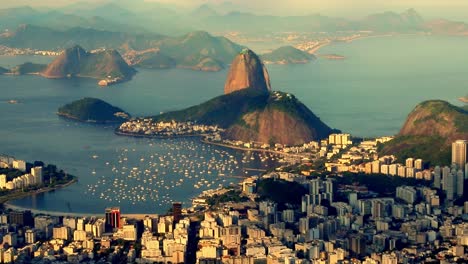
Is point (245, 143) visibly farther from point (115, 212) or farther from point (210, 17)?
point (210, 17)

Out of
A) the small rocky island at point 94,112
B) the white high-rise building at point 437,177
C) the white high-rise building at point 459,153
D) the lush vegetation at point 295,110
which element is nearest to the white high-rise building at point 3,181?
the white high-rise building at point 437,177

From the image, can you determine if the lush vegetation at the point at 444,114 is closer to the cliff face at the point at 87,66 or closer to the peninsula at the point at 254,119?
the peninsula at the point at 254,119

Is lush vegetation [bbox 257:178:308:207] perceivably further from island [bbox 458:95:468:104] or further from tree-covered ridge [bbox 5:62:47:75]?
tree-covered ridge [bbox 5:62:47:75]

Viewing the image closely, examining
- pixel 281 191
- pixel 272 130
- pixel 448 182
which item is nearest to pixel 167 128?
pixel 272 130

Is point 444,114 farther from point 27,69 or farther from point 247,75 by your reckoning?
point 27,69

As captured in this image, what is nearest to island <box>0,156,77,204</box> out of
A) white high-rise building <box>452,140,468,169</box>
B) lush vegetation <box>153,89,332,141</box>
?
lush vegetation <box>153,89,332,141</box>

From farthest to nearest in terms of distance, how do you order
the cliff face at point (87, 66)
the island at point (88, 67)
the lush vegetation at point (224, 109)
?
the cliff face at point (87, 66), the island at point (88, 67), the lush vegetation at point (224, 109)

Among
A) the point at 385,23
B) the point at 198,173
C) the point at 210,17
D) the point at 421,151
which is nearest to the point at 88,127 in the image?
the point at 198,173
